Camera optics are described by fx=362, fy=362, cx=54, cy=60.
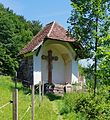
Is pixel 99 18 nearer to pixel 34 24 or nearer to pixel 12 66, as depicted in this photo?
pixel 12 66

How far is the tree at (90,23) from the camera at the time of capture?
1686cm

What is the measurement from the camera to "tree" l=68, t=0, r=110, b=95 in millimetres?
16859

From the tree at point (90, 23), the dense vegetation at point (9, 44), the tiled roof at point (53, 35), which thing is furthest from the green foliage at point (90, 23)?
the dense vegetation at point (9, 44)

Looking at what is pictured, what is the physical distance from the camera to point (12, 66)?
108 ft

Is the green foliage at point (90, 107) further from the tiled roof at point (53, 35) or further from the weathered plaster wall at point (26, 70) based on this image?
the weathered plaster wall at point (26, 70)

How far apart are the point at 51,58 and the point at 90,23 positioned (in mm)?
Answer: 10202

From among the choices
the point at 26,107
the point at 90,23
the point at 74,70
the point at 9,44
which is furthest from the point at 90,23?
the point at 9,44

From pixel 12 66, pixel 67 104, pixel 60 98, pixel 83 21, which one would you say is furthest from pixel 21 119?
pixel 12 66

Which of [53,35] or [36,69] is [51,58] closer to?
[36,69]

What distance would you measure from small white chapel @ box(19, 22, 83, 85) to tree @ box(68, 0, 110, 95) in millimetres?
6625

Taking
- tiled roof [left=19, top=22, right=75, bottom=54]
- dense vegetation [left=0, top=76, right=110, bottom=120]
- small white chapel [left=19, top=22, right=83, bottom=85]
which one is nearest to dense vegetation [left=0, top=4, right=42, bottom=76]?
small white chapel [left=19, top=22, right=83, bottom=85]

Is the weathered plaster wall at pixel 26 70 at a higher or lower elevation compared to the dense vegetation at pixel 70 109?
higher

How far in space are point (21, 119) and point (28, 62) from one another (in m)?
14.2

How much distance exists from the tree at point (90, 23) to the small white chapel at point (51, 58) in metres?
6.62
